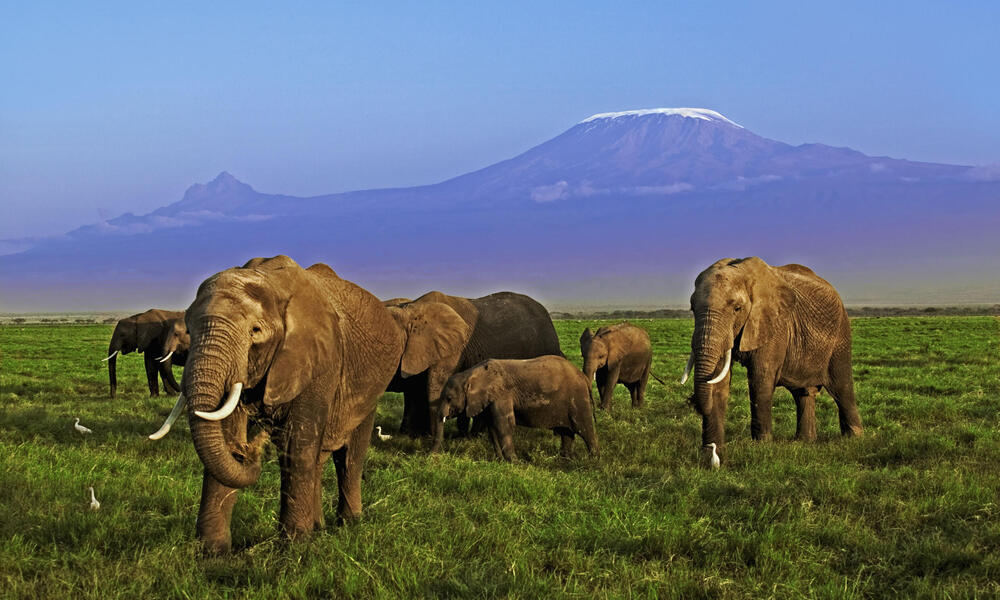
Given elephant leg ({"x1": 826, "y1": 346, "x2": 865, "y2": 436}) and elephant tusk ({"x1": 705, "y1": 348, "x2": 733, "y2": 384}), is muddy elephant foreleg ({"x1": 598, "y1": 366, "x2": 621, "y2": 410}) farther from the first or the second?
elephant tusk ({"x1": 705, "y1": 348, "x2": 733, "y2": 384})

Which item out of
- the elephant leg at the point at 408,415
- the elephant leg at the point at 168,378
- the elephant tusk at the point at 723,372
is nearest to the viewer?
the elephant tusk at the point at 723,372

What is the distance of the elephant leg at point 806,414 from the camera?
1277cm

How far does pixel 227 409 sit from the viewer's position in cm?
523

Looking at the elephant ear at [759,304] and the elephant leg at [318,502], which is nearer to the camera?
the elephant leg at [318,502]

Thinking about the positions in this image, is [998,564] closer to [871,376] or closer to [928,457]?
[928,457]

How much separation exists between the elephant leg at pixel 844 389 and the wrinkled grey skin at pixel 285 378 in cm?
848

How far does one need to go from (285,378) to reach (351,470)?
183 cm

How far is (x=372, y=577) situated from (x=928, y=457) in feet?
26.9

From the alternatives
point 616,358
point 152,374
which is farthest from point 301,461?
point 152,374

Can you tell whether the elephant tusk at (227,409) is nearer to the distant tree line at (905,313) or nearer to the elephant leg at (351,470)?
the elephant leg at (351,470)

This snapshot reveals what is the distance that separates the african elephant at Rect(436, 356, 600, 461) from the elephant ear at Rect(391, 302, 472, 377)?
63 cm

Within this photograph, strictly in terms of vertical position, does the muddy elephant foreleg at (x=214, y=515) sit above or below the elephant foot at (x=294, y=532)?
above

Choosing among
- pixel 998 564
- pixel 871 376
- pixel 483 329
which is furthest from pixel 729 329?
pixel 871 376

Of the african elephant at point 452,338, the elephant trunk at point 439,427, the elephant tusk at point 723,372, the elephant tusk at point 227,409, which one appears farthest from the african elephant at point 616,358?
the elephant tusk at point 227,409
